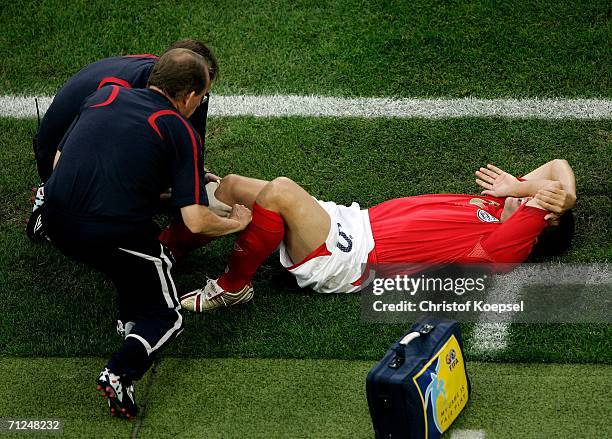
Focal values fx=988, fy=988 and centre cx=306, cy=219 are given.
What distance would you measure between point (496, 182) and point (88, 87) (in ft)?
7.82

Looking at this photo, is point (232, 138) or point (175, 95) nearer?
point (175, 95)

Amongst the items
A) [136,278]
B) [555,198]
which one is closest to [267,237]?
[136,278]

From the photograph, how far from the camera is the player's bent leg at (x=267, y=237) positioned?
514cm

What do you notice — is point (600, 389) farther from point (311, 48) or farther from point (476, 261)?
point (311, 48)

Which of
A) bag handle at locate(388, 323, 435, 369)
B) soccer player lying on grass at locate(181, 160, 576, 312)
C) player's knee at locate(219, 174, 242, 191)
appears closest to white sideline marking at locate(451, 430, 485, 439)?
bag handle at locate(388, 323, 435, 369)

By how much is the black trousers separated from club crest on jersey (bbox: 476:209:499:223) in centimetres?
182

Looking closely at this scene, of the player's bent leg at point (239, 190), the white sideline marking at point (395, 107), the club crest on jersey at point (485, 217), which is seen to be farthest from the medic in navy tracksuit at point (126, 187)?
the white sideline marking at point (395, 107)

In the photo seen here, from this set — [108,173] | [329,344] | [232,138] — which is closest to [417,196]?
[329,344]

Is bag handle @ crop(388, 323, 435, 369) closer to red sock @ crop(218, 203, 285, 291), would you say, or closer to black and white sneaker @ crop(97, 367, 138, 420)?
red sock @ crop(218, 203, 285, 291)

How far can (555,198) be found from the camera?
525cm

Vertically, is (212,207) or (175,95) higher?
(175,95)

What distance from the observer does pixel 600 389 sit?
4.75 m

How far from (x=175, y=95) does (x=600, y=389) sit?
246 centimetres

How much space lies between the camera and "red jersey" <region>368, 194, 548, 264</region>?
535 centimetres
